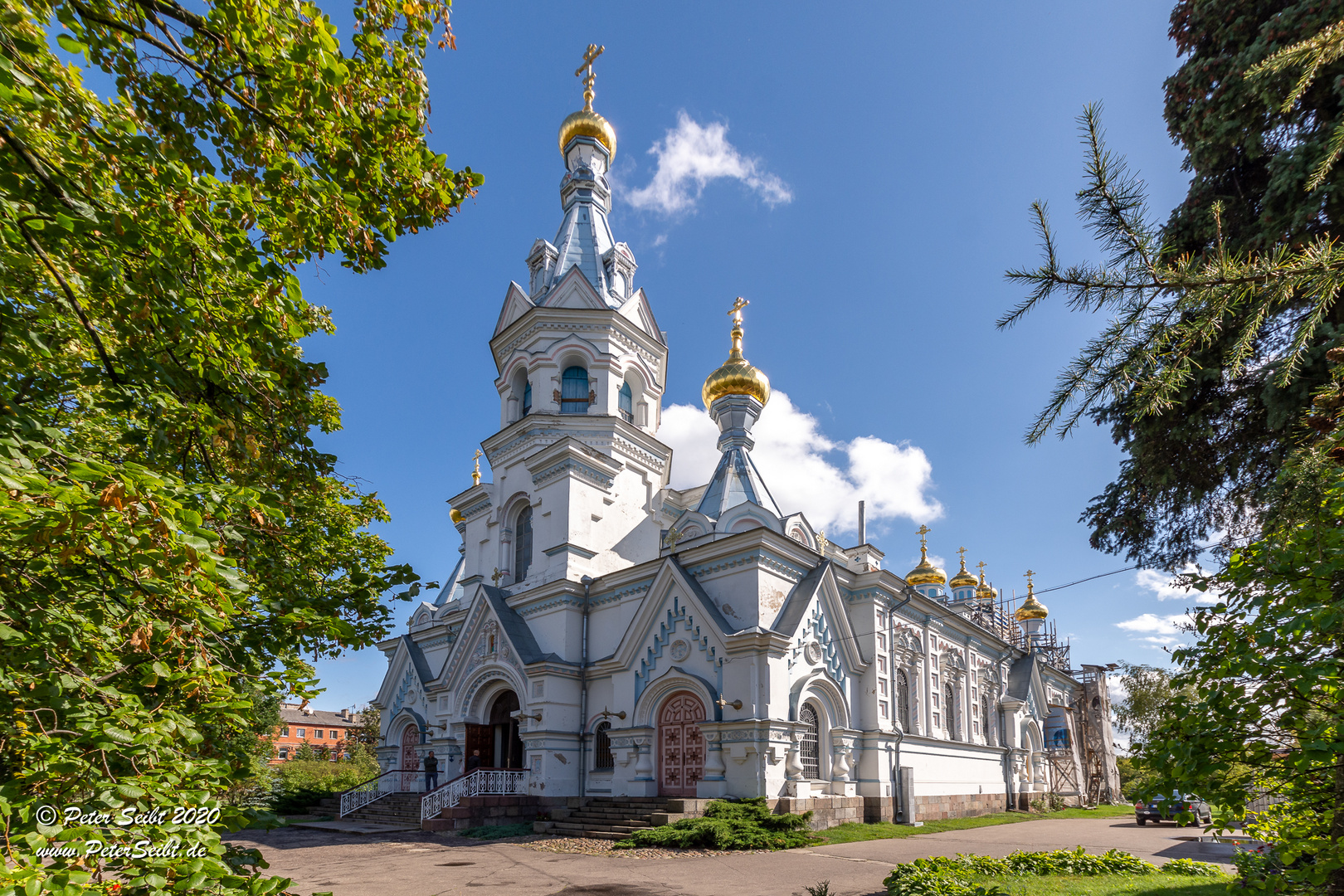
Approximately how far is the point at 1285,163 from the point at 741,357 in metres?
15.6

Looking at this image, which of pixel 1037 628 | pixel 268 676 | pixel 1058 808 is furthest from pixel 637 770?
pixel 1037 628

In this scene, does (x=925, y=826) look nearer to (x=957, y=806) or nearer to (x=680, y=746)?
(x=957, y=806)

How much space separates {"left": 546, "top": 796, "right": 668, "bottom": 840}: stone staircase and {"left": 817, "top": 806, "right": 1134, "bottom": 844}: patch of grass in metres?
3.36

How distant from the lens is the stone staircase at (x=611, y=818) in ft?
47.2

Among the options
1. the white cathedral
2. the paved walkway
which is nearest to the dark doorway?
the white cathedral

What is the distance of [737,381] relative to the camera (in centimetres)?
2161

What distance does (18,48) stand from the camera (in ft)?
10.6

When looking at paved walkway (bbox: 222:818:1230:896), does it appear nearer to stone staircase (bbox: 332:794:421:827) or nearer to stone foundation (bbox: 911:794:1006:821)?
stone foundation (bbox: 911:794:1006:821)

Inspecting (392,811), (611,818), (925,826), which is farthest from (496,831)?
(925,826)

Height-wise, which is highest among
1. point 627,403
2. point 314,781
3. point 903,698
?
point 627,403

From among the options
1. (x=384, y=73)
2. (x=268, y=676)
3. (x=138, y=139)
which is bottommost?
(x=268, y=676)

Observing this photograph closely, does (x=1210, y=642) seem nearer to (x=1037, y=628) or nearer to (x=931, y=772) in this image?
(x=931, y=772)

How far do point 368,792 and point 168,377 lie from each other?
20.6 metres

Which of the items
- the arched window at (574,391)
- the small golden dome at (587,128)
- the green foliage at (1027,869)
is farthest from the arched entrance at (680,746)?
the small golden dome at (587,128)
